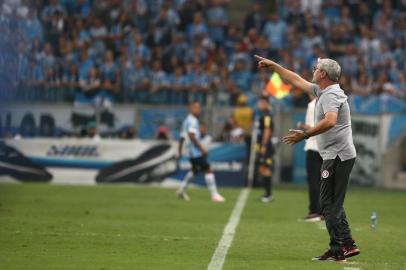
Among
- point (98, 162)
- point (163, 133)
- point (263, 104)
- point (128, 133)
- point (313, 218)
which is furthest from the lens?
point (128, 133)

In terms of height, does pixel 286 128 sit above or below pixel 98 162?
above

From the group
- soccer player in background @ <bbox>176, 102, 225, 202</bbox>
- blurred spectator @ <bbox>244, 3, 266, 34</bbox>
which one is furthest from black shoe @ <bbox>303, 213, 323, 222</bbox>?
blurred spectator @ <bbox>244, 3, 266, 34</bbox>

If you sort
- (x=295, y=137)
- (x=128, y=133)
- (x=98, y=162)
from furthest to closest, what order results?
(x=128, y=133) → (x=98, y=162) → (x=295, y=137)

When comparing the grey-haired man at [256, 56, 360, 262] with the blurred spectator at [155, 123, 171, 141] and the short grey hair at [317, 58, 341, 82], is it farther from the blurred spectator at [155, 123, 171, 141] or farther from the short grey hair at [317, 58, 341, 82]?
the blurred spectator at [155, 123, 171, 141]

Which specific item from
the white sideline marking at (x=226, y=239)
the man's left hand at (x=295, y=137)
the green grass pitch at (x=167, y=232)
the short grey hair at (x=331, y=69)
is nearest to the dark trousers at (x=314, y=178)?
the green grass pitch at (x=167, y=232)

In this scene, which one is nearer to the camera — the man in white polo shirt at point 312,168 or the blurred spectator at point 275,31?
the man in white polo shirt at point 312,168

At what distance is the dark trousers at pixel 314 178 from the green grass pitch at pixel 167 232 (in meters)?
0.46

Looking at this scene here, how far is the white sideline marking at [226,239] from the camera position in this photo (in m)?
9.86

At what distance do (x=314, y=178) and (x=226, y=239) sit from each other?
4.34 meters

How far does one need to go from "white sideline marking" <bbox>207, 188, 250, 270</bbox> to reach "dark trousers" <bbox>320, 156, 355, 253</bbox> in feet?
3.99

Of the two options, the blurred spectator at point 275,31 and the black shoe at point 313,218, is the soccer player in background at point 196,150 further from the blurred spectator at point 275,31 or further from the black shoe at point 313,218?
the blurred spectator at point 275,31

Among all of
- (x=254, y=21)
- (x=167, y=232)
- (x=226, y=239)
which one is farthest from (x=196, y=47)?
(x=226, y=239)

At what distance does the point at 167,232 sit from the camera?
43.2ft

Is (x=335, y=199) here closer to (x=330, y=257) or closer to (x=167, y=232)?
(x=330, y=257)
